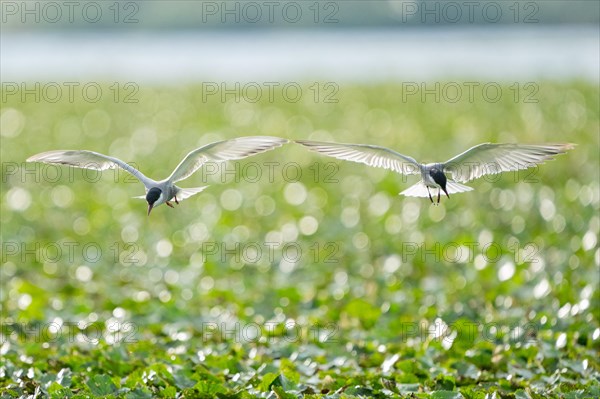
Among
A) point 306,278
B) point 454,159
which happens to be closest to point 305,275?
point 306,278

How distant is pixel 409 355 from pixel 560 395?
Answer: 818mm

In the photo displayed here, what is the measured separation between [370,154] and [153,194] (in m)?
0.62

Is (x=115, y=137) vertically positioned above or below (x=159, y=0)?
below

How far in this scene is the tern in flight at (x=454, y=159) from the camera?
98.0 inches

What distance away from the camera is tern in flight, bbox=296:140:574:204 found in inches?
98.0

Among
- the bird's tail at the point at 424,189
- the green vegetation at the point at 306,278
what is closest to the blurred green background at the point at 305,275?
the green vegetation at the point at 306,278

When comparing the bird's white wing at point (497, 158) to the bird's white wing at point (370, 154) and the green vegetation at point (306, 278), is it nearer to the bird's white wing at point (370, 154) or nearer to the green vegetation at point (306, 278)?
the bird's white wing at point (370, 154)

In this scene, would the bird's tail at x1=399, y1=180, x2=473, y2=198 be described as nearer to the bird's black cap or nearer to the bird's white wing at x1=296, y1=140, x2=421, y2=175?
the bird's white wing at x1=296, y1=140, x2=421, y2=175

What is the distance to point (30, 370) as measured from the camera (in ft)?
12.9

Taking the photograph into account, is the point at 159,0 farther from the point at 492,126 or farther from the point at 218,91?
the point at 492,126

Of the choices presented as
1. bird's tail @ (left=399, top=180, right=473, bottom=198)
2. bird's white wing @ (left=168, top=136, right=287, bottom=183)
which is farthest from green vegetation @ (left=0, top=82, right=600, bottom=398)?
bird's white wing @ (left=168, top=136, right=287, bottom=183)

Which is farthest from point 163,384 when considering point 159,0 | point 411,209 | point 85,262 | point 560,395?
point 159,0

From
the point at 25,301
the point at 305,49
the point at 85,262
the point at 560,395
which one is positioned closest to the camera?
the point at 560,395

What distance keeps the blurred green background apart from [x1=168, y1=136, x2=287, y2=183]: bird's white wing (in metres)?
1.37
